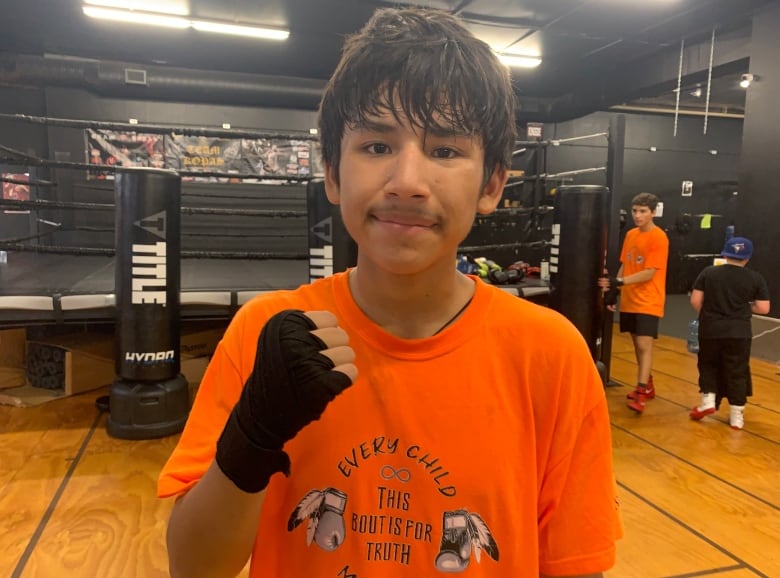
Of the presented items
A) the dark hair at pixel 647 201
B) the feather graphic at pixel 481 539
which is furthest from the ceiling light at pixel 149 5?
the feather graphic at pixel 481 539

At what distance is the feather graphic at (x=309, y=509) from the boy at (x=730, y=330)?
333 centimetres

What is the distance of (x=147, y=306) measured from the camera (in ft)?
9.23

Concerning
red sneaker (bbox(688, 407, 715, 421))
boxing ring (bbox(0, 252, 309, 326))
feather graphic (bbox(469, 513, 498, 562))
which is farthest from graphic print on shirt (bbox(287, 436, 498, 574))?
red sneaker (bbox(688, 407, 715, 421))

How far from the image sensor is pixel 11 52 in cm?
660

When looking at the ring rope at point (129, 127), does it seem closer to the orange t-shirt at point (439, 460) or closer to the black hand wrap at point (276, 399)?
the orange t-shirt at point (439, 460)

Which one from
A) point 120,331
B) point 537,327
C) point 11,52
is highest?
point 11,52

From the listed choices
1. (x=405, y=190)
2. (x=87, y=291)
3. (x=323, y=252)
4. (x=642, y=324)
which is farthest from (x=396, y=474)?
(x=642, y=324)

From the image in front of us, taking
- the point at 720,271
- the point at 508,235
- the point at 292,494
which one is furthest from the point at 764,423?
the point at 508,235

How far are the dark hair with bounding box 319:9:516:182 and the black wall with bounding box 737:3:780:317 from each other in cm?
519

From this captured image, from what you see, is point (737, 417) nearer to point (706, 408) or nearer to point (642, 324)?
point (706, 408)

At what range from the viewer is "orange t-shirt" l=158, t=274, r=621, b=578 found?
76cm

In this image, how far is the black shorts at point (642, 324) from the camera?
3902 mm

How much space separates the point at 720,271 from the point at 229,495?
3597 millimetres

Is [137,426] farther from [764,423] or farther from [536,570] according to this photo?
[764,423]
